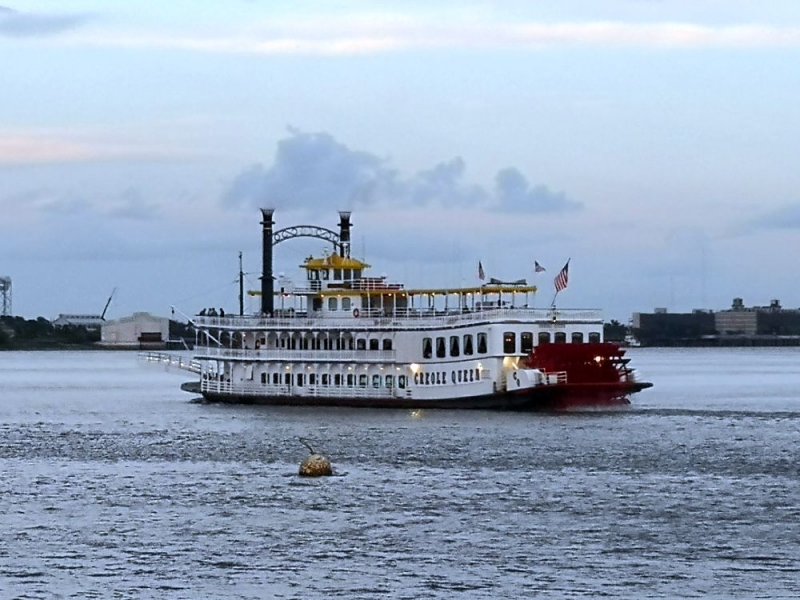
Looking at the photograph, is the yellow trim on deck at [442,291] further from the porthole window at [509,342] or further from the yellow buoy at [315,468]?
the yellow buoy at [315,468]

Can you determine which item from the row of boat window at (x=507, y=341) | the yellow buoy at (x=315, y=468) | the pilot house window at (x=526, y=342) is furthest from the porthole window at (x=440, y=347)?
the yellow buoy at (x=315, y=468)

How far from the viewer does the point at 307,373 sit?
8981 cm

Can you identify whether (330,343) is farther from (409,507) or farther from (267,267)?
(409,507)

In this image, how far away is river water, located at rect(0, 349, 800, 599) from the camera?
38.7m

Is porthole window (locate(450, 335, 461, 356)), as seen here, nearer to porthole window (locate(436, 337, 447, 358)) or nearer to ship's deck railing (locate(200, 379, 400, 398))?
porthole window (locate(436, 337, 447, 358))

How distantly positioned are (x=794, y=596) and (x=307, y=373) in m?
55.5

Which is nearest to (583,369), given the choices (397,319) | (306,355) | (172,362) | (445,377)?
(445,377)

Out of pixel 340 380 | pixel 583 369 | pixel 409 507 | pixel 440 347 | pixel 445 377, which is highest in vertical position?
pixel 440 347

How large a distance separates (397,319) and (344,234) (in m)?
15.0

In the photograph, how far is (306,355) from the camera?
291 ft

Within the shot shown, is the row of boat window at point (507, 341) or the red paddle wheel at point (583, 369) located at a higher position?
the row of boat window at point (507, 341)

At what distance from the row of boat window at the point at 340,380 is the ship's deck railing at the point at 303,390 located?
11.2 inches

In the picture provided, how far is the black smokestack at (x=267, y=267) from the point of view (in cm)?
9719

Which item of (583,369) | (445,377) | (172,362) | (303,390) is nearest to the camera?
(583,369)
